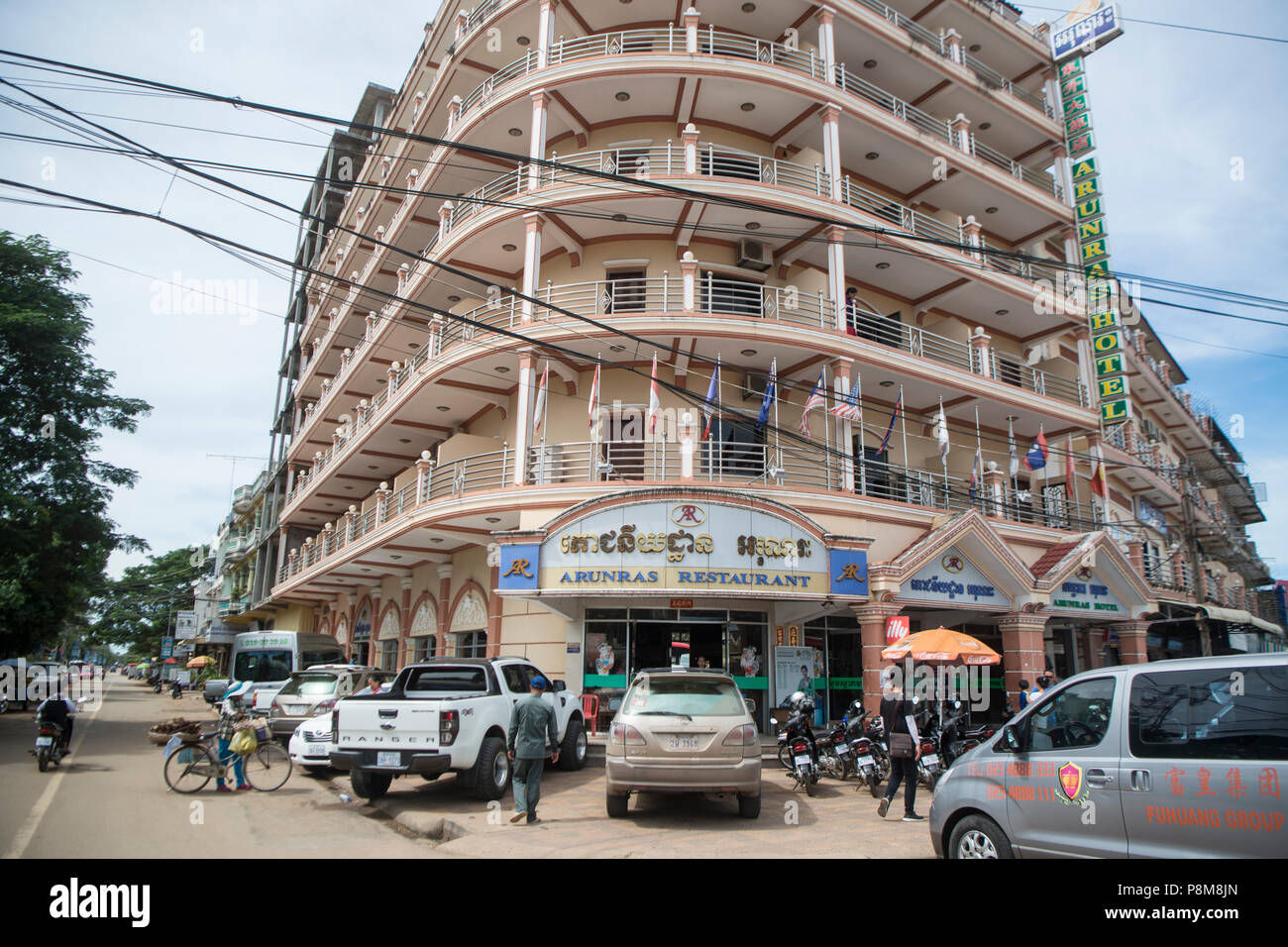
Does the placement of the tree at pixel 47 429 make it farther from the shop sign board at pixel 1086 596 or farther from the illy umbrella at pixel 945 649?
the shop sign board at pixel 1086 596

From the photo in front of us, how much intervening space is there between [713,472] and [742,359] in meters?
2.95

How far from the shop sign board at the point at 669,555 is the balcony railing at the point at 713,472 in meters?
1.52

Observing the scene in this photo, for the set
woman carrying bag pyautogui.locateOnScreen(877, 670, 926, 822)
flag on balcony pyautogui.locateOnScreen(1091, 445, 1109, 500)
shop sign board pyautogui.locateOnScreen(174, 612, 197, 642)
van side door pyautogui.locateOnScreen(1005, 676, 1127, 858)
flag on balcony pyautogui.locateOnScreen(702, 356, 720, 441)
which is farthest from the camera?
shop sign board pyautogui.locateOnScreen(174, 612, 197, 642)

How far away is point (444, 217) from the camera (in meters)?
22.9

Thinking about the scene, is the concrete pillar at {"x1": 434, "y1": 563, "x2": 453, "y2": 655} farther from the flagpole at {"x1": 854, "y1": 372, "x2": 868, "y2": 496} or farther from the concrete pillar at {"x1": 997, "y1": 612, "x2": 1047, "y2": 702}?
the concrete pillar at {"x1": 997, "y1": 612, "x2": 1047, "y2": 702}

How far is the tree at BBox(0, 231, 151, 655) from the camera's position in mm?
22812

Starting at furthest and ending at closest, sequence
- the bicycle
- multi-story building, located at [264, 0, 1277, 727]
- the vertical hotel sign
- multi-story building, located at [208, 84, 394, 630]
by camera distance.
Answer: multi-story building, located at [208, 84, 394, 630] → the vertical hotel sign → multi-story building, located at [264, 0, 1277, 727] → the bicycle

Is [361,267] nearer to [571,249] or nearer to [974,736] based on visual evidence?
[571,249]

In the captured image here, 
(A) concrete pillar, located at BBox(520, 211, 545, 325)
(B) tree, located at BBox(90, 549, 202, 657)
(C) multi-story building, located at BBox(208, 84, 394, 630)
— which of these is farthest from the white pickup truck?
(B) tree, located at BBox(90, 549, 202, 657)

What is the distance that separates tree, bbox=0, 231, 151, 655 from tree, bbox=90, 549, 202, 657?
74282mm

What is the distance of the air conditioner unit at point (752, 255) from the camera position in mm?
20828

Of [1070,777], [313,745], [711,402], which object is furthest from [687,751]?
[711,402]
